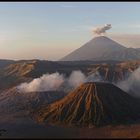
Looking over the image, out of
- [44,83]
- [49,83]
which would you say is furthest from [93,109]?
[49,83]

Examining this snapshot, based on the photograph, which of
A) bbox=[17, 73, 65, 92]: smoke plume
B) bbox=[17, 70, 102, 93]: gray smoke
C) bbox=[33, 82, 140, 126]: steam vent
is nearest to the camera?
bbox=[33, 82, 140, 126]: steam vent

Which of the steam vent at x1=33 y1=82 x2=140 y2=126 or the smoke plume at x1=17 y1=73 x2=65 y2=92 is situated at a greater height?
the smoke plume at x1=17 y1=73 x2=65 y2=92

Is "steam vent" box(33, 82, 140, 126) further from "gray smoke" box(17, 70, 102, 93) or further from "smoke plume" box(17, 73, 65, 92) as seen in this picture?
"gray smoke" box(17, 70, 102, 93)

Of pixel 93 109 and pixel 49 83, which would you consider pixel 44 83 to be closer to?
pixel 49 83

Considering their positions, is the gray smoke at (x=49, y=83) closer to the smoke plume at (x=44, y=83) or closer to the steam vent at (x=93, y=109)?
the smoke plume at (x=44, y=83)

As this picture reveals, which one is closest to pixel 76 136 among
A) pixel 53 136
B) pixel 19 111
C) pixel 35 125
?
pixel 53 136

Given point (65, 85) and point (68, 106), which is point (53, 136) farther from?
point (65, 85)

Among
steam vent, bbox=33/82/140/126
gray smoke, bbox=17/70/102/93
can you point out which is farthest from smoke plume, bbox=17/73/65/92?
steam vent, bbox=33/82/140/126

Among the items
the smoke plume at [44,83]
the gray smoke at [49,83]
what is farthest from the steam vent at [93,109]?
the gray smoke at [49,83]
